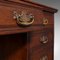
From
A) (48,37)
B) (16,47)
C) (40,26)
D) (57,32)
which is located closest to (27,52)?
(16,47)

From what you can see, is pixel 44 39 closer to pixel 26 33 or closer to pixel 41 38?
pixel 41 38

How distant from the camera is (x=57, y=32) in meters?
2.01

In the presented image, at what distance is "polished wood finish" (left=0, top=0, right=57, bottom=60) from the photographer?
664mm

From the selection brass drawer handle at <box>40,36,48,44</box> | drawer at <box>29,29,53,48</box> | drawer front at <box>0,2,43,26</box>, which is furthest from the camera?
brass drawer handle at <box>40,36,48,44</box>

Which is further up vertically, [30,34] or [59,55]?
[30,34]

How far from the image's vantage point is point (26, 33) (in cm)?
88

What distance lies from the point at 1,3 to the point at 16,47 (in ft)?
1.30

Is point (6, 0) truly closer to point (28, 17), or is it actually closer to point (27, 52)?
point (28, 17)

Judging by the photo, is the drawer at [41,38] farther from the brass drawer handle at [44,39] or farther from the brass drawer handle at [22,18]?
the brass drawer handle at [22,18]

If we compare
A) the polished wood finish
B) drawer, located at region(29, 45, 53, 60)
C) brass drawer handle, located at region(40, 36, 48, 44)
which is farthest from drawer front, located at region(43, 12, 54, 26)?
drawer, located at region(29, 45, 53, 60)

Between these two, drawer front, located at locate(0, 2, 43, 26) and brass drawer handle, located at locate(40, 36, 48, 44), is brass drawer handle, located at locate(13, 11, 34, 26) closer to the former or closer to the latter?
drawer front, located at locate(0, 2, 43, 26)

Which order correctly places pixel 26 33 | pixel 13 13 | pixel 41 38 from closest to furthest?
pixel 13 13 → pixel 26 33 → pixel 41 38

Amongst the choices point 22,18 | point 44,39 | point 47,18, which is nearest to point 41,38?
point 44,39

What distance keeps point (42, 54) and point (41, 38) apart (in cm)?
12
